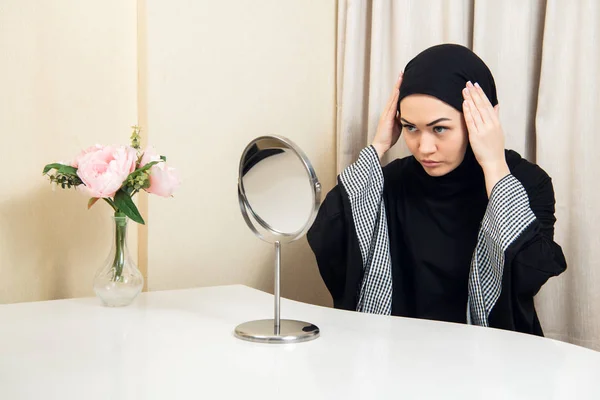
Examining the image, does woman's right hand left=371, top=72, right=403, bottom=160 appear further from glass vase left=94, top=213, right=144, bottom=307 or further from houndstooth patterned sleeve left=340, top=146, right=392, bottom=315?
glass vase left=94, top=213, right=144, bottom=307

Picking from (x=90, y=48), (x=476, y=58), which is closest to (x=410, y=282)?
(x=476, y=58)

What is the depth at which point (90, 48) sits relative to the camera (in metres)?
1.70

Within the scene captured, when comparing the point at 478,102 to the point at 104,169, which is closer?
the point at 104,169

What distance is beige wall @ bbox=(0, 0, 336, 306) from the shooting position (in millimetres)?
1609

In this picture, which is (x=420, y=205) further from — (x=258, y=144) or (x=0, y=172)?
(x=0, y=172)

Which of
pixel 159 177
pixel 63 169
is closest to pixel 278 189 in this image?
pixel 159 177

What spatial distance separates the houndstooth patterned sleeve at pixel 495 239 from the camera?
1.41 metres

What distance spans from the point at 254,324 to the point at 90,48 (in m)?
0.92

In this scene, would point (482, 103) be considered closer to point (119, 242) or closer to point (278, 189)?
point (278, 189)

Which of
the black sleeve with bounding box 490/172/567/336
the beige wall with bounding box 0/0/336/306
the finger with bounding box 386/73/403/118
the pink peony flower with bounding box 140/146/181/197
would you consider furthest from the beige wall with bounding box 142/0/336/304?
the black sleeve with bounding box 490/172/567/336

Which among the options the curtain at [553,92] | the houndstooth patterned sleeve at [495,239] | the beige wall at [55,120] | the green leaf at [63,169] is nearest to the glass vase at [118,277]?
the green leaf at [63,169]

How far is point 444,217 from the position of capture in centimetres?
163

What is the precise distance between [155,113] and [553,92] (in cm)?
99

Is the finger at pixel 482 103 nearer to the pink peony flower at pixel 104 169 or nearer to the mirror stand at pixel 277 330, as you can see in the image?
the mirror stand at pixel 277 330
